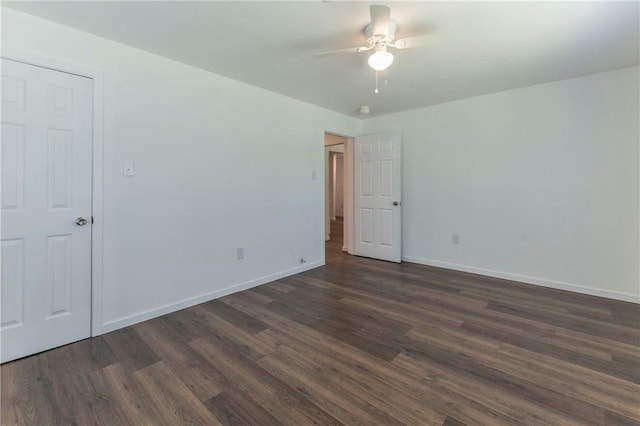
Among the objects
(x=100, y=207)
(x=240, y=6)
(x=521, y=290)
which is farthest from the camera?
(x=521, y=290)

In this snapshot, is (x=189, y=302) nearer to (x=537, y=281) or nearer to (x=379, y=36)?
(x=379, y=36)

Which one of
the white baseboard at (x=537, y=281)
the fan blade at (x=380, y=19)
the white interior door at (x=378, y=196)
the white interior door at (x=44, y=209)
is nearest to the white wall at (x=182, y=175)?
the white interior door at (x=44, y=209)

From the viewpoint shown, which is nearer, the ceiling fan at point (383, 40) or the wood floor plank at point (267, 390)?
the wood floor plank at point (267, 390)

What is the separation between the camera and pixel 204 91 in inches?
115

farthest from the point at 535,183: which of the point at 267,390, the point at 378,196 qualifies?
the point at 267,390

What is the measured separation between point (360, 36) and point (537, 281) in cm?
346

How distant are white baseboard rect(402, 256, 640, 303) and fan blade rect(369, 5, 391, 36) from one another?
3.30 metres

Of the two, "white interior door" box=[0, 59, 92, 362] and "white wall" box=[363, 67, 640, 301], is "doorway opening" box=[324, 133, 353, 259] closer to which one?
"white wall" box=[363, 67, 640, 301]

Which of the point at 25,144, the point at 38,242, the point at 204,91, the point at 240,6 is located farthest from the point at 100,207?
the point at 240,6

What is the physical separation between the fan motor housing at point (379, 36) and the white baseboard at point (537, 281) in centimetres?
320

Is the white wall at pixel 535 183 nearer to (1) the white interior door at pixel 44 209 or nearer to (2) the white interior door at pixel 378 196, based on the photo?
(2) the white interior door at pixel 378 196

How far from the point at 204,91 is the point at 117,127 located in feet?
2.97

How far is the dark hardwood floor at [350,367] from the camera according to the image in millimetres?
1520

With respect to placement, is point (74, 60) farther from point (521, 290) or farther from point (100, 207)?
point (521, 290)
